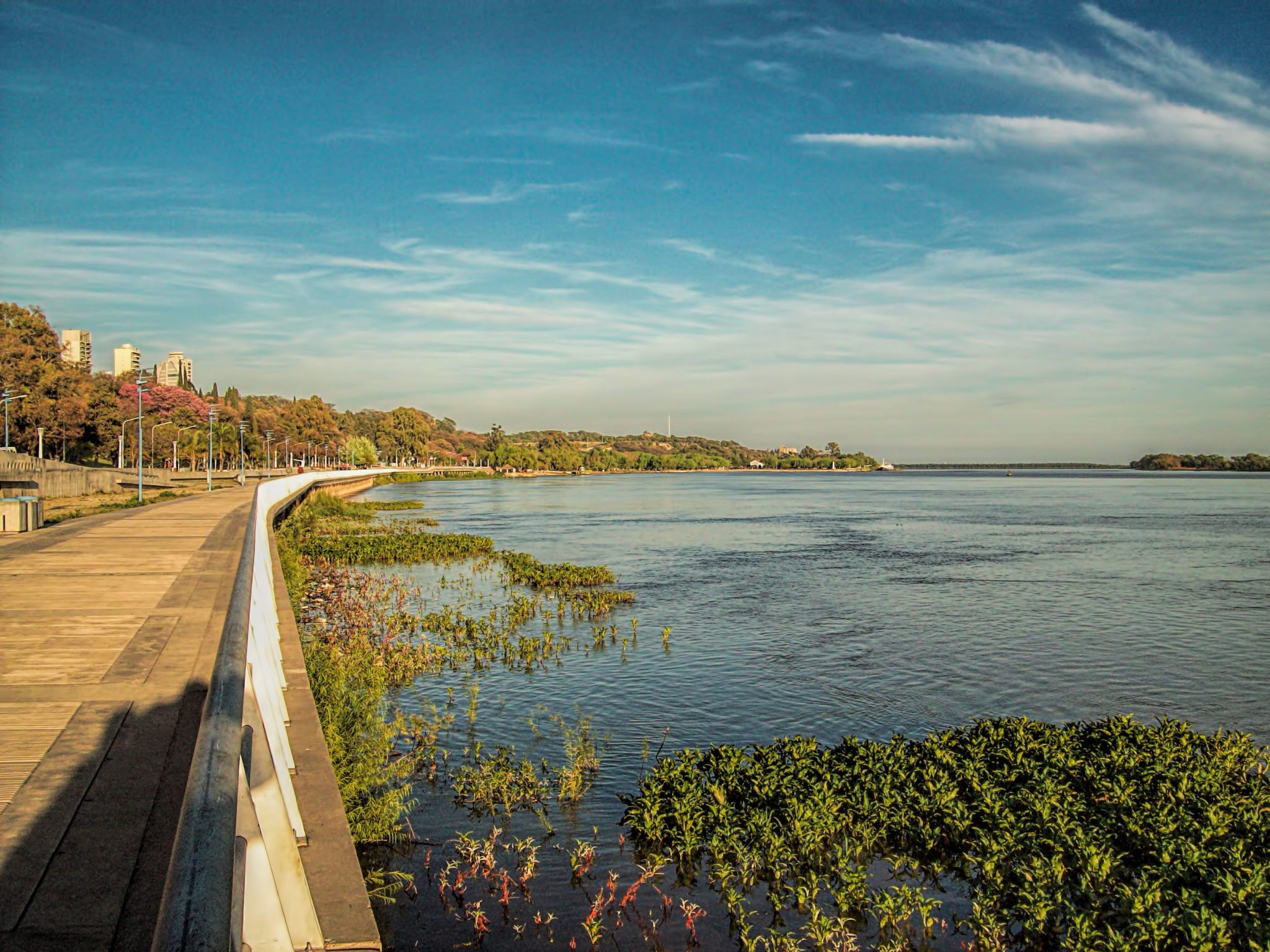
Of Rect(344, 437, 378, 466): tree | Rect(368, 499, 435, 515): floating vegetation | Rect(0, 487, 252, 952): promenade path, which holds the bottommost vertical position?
Rect(368, 499, 435, 515): floating vegetation

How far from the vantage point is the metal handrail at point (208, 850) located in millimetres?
1819

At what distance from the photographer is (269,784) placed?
13.8ft

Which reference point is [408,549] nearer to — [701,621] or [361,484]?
[701,621]

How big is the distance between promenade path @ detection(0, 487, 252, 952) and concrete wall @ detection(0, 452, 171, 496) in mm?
20873

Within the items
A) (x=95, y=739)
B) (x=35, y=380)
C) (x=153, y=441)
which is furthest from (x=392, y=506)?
(x=95, y=739)

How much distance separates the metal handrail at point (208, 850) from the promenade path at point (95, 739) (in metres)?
2.29

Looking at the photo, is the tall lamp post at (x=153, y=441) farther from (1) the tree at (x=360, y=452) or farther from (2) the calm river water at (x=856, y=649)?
(1) the tree at (x=360, y=452)

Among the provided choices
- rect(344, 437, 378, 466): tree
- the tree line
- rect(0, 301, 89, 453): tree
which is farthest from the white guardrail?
rect(344, 437, 378, 466): tree

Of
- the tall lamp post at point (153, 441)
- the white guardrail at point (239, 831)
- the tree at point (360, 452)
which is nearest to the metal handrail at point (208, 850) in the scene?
the white guardrail at point (239, 831)

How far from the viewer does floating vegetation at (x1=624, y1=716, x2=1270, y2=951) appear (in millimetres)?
8102

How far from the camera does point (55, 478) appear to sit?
154 ft

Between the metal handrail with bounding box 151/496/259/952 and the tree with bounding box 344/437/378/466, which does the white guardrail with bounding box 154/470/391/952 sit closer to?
the metal handrail with bounding box 151/496/259/952

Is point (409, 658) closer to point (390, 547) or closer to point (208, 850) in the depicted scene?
point (208, 850)

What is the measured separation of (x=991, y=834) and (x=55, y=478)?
5031 centimetres
